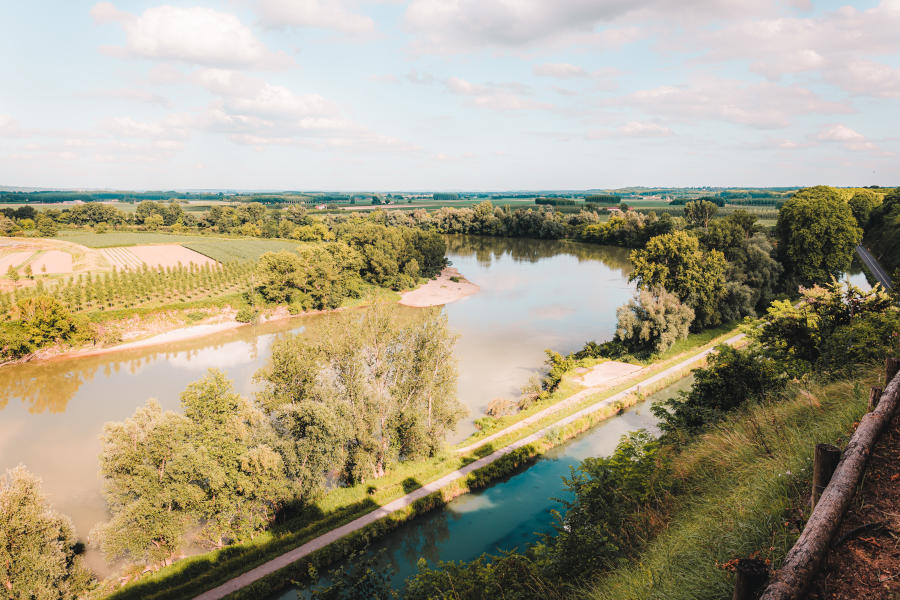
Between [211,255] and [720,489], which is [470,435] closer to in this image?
[720,489]

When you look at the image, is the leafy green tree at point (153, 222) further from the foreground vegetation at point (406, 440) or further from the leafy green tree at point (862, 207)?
the leafy green tree at point (862, 207)

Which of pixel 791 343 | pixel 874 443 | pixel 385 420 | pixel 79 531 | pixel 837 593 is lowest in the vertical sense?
pixel 79 531

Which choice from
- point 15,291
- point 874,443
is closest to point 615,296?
point 874,443

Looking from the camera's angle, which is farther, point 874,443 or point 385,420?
point 385,420

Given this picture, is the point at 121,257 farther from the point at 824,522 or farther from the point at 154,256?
the point at 824,522

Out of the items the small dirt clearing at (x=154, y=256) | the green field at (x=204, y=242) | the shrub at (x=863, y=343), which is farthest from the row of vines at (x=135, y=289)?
the shrub at (x=863, y=343)
